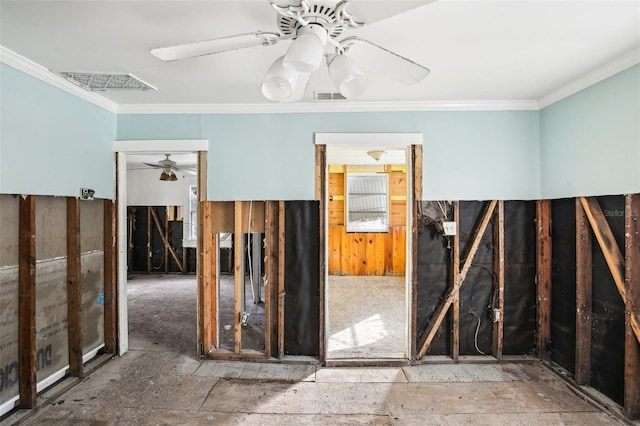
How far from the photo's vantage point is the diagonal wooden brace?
2281 millimetres

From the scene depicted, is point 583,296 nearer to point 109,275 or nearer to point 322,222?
point 322,222

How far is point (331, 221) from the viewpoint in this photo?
23.7 ft

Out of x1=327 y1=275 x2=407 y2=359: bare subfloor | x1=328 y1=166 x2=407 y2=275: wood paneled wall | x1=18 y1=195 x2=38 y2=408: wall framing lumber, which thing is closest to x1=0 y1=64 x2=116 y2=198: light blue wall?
x1=18 y1=195 x2=38 y2=408: wall framing lumber

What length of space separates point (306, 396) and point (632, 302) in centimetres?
255

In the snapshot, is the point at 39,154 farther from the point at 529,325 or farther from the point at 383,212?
the point at 383,212

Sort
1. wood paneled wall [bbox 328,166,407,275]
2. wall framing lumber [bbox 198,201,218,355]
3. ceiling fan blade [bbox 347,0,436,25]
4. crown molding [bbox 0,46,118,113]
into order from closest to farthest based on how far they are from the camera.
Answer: ceiling fan blade [bbox 347,0,436,25] < crown molding [bbox 0,46,118,113] < wall framing lumber [bbox 198,201,218,355] < wood paneled wall [bbox 328,166,407,275]

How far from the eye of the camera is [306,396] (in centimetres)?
265

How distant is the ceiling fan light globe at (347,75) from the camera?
1.47 m

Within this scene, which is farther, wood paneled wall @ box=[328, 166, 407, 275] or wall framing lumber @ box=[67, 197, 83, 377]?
wood paneled wall @ box=[328, 166, 407, 275]

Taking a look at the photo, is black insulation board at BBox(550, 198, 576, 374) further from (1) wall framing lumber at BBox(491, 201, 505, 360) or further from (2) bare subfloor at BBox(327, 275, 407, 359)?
(2) bare subfloor at BBox(327, 275, 407, 359)

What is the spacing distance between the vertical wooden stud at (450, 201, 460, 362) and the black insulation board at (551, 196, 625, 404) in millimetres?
886

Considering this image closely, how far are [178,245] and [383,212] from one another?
16.7 ft

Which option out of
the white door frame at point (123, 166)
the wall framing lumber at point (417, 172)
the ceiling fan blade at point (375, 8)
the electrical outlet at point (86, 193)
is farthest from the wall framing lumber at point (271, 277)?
the ceiling fan blade at point (375, 8)

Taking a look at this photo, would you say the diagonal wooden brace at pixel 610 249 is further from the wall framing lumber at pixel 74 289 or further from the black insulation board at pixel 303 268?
the wall framing lumber at pixel 74 289
